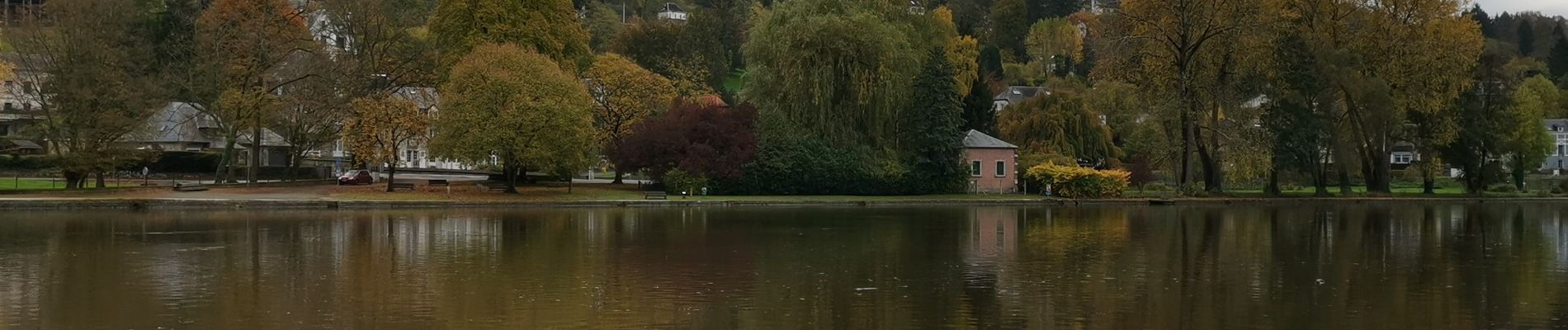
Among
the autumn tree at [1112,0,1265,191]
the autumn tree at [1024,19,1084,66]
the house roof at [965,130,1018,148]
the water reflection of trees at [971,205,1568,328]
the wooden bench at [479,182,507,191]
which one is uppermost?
the autumn tree at [1024,19,1084,66]

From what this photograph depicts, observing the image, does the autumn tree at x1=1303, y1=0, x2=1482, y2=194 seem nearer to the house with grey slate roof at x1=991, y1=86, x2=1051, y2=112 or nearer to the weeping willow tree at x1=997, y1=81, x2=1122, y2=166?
the weeping willow tree at x1=997, y1=81, x2=1122, y2=166

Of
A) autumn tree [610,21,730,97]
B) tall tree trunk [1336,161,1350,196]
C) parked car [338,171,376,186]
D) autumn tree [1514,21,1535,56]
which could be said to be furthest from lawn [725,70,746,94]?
autumn tree [1514,21,1535,56]

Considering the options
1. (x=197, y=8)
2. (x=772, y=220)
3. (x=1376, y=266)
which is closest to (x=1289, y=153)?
(x=772, y=220)

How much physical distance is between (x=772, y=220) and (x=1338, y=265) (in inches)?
833

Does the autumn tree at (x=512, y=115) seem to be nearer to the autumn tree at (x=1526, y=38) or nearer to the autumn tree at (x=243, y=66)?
the autumn tree at (x=243, y=66)

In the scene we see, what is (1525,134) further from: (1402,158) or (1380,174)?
(1402,158)

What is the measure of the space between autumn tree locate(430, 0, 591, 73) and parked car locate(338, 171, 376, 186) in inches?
268

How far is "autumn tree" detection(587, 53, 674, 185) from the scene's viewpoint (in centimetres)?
6706

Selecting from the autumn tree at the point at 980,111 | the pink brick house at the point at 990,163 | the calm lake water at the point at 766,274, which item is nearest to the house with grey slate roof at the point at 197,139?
the calm lake water at the point at 766,274

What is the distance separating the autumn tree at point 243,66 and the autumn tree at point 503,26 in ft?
21.4

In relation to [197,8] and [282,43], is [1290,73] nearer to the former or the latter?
[282,43]

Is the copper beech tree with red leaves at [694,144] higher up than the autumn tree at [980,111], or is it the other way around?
the autumn tree at [980,111]

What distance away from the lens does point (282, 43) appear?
6406 cm

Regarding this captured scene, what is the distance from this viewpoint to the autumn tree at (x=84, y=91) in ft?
184
